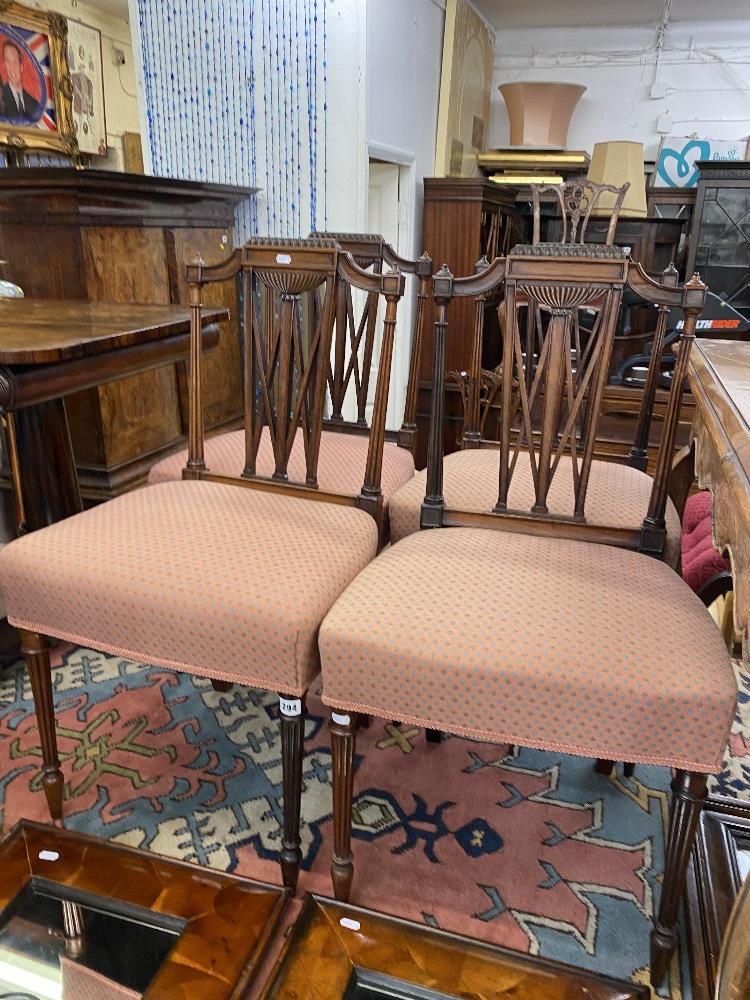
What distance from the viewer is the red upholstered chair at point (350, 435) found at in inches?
71.1

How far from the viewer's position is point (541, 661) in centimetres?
105

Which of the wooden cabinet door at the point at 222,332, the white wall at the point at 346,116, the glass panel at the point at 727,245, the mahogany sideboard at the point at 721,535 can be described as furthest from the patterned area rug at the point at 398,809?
the glass panel at the point at 727,245

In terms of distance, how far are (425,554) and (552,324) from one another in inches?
18.8

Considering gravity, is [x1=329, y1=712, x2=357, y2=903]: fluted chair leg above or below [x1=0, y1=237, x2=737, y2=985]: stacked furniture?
below

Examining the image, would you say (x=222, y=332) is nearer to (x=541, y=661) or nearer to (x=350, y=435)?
(x=350, y=435)

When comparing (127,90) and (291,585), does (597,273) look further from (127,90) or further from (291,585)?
(127,90)

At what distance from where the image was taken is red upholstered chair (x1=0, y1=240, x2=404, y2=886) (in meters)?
1.20

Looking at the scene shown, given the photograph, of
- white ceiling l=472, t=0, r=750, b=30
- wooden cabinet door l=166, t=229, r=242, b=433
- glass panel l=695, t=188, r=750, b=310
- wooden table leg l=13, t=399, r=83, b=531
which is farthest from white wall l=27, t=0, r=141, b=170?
wooden table leg l=13, t=399, r=83, b=531

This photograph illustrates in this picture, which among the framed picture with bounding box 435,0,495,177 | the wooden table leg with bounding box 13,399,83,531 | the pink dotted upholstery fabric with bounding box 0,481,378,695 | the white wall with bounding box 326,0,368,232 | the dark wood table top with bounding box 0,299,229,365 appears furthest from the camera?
the framed picture with bounding box 435,0,495,177

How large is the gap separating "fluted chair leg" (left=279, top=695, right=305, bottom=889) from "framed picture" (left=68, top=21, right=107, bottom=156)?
219 inches

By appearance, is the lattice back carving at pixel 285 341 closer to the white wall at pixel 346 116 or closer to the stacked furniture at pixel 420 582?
the stacked furniture at pixel 420 582

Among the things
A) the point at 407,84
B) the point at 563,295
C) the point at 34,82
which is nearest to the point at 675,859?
the point at 563,295

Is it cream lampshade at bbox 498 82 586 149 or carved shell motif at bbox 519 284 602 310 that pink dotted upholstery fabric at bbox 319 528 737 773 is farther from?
cream lampshade at bbox 498 82 586 149

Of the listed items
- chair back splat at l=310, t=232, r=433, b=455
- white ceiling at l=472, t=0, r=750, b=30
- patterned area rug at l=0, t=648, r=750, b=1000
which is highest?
white ceiling at l=472, t=0, r=750, b=30
